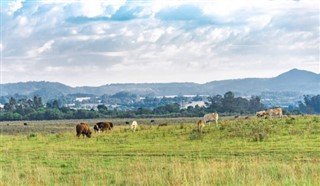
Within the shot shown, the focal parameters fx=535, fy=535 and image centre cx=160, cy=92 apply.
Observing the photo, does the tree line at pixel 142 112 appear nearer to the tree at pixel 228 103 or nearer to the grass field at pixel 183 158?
the tree at pixel 228 103

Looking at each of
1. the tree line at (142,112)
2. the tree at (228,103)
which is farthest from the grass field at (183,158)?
the tree at (228,103)

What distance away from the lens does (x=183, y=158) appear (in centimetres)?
2341

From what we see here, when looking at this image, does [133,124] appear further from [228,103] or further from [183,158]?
[228,103]

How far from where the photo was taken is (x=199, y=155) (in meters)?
24.5

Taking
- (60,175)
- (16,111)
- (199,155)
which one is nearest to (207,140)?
(199,155)

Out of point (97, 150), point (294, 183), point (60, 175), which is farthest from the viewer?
point (97, 150)

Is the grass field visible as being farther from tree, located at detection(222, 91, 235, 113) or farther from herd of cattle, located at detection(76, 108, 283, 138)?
tree, located at detection(222, 91, 235, 113)

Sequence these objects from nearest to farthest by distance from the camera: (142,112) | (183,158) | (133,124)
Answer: (183,158) → (133,124) → (142,112)

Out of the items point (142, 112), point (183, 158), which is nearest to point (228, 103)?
point (142, 112)

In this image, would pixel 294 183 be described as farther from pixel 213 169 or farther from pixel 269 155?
pixel 269 155

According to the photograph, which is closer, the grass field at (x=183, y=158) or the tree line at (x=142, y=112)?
the grass field at (x=183, y=158)

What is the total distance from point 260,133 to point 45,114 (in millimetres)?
98048

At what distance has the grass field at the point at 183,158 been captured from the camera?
1597cm

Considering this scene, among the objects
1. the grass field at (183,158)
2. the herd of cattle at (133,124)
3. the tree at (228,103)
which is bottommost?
the grass field at (183,158)
